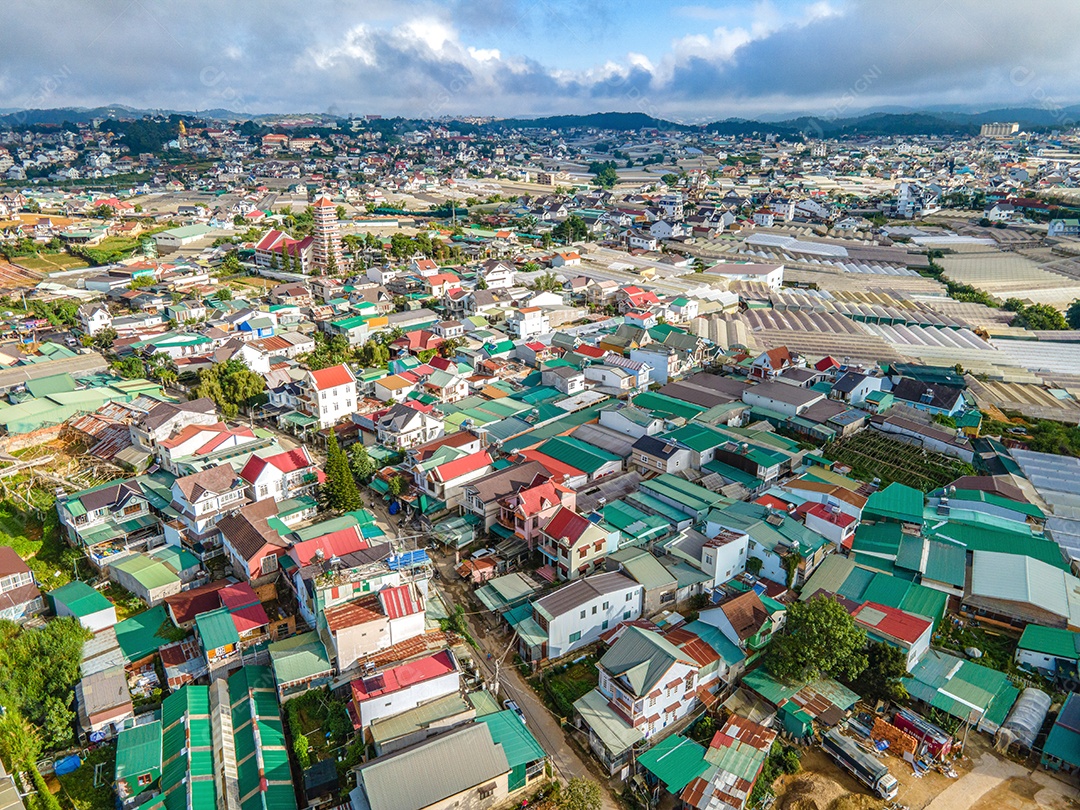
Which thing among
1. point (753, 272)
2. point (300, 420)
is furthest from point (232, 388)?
point (753, 272)

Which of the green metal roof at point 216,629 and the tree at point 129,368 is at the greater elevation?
the tree at point 129,368

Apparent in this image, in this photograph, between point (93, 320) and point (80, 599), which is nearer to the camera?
point (80, 599)

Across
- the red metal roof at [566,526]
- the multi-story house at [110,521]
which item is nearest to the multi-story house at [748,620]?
the red metal roof at [566,526]

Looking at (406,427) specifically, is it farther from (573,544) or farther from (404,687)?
(404,687)

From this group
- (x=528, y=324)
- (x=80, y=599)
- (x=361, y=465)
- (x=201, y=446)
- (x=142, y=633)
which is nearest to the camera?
(x=142, y=633)

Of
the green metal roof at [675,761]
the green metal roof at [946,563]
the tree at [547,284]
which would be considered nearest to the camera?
the green metal roof at [675,761]

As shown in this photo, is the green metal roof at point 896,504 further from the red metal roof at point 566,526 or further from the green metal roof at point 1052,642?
the red metal roof at point 566,526
